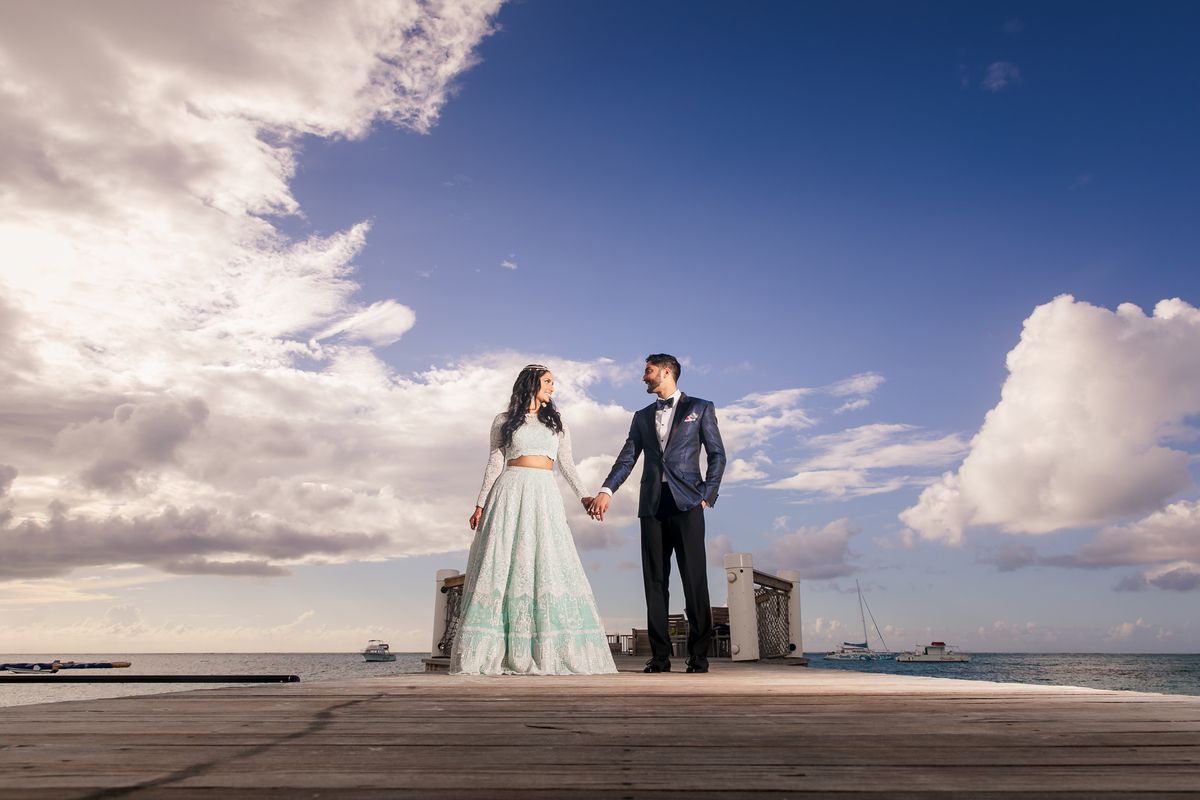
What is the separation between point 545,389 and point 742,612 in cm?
479

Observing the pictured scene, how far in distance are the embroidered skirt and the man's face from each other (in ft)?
4.03

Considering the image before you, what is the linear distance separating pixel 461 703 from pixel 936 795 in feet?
6.86

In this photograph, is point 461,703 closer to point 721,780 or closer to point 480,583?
point 721,780

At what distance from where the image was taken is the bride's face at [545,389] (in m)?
6.87

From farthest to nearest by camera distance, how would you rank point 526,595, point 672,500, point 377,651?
point 377,651 → point 672,500 → point 526,595

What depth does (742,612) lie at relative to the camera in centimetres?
1008

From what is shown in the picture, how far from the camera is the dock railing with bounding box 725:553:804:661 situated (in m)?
10.1

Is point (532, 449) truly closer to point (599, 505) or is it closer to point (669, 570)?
point (599, 505)

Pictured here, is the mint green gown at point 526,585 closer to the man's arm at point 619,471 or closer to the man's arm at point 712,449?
the man's arm at point 619,471

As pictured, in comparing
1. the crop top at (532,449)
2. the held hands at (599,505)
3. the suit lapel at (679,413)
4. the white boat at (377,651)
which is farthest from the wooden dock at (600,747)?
the white boat at (377,651)

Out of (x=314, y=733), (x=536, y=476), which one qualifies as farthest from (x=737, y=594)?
(x=314, y=733)

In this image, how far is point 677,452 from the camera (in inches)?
269

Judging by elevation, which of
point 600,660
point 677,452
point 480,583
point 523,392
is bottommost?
point 600,660

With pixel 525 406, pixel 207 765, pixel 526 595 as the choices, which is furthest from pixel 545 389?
pixel 207 765
